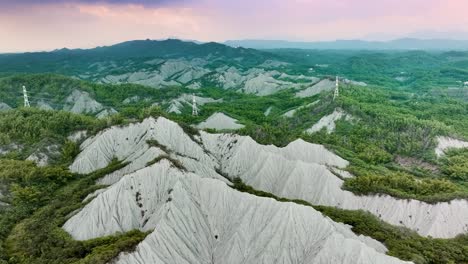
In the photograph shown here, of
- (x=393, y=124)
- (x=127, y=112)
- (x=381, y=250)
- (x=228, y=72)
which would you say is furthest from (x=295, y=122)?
(x=228, y=72)

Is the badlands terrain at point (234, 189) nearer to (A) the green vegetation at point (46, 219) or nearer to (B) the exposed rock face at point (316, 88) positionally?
(A) the green vegetation at point (46, 219)

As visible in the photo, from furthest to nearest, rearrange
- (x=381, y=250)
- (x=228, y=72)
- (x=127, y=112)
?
(x=228, y=72) < (x=127, y=112) < (x=381, y=250)

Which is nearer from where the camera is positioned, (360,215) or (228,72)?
(360,215)

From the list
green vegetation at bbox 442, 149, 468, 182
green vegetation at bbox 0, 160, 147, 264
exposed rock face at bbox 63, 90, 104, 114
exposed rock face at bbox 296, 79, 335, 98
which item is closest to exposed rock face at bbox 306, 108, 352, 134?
green vegetation at bbox 442, 149, 468, 182

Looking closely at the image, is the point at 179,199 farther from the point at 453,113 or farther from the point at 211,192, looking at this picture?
the point at 453,113

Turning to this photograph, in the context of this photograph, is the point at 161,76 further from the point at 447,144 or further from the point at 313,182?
the point at 313,182

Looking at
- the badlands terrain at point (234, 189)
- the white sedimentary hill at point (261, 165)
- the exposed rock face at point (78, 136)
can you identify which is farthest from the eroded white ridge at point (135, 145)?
the exposed rock face at point (78, 136)
